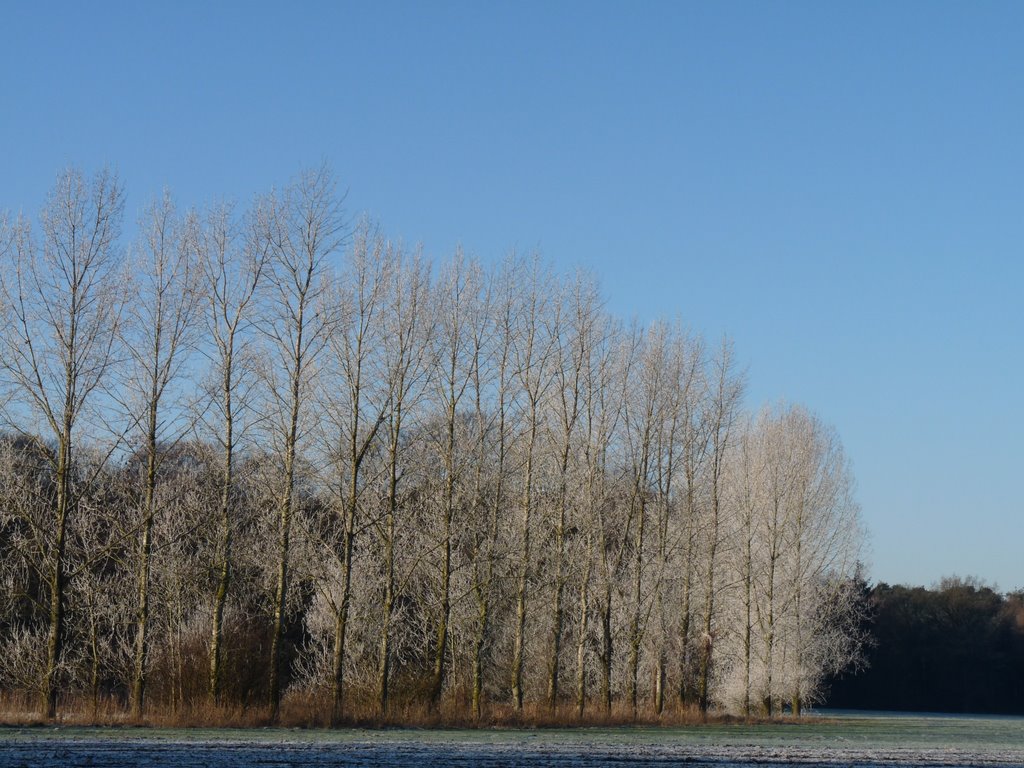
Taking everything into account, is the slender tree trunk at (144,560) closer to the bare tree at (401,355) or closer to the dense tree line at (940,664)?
the bare tree at (401,355)

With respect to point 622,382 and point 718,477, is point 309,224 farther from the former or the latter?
point 718,477

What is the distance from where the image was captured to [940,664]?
321 ft

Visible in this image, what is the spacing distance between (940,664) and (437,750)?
91.4 meters

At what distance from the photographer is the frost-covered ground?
1446cm

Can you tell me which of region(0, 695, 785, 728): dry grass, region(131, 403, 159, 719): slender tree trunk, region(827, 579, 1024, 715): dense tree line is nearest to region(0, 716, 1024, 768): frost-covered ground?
region(0, 695, 785, 728): dry grass

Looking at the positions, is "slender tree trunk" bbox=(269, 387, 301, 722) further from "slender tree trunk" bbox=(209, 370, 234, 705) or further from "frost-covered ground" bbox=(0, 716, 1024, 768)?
"frost-covered ground" bbox=(0, 716, 1024, 768)

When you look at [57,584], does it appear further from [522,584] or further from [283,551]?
[522,584]

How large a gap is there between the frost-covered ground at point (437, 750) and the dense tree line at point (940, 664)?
75091 millimetres

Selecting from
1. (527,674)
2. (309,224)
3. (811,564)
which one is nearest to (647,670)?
(527,674)

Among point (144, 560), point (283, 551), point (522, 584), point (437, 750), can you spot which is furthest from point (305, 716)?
point (522, 584)

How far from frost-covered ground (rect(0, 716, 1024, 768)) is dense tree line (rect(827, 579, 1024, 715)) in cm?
7509

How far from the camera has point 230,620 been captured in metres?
31.9

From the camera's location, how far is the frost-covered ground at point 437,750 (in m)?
14.5

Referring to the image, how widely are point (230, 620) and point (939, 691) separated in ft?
272
